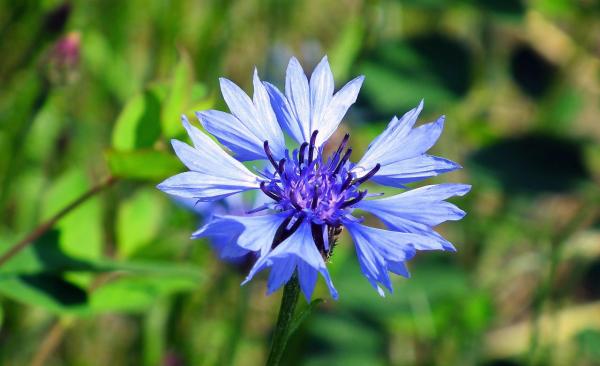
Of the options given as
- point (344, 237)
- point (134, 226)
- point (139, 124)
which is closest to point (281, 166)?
point (139, 124)

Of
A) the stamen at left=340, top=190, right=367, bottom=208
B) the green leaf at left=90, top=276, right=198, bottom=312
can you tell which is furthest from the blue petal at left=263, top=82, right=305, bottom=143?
the green leaf at left=90, top=276, right=198, bottom=312

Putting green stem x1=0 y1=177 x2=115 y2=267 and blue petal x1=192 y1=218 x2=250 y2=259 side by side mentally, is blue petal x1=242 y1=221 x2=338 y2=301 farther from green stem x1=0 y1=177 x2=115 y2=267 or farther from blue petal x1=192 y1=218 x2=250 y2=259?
green stem x1=0 y1=177 x2=115 y2=267

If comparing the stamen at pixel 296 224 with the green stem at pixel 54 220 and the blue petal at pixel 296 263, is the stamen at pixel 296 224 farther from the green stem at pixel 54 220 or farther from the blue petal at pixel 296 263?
the green stem at pixel 54 220

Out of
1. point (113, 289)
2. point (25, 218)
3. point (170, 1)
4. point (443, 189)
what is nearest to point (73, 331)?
point (25, 218)

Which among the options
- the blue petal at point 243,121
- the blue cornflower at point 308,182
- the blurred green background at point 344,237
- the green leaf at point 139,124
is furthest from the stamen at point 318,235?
the blurred green background at point 344,237

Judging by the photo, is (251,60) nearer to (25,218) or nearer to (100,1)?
(100,1)

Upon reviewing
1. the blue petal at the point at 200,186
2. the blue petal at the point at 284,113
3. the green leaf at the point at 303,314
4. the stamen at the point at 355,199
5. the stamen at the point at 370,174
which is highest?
the blue petal at the point at 284,113

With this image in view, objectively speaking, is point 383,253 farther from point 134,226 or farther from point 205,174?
point 134,226
